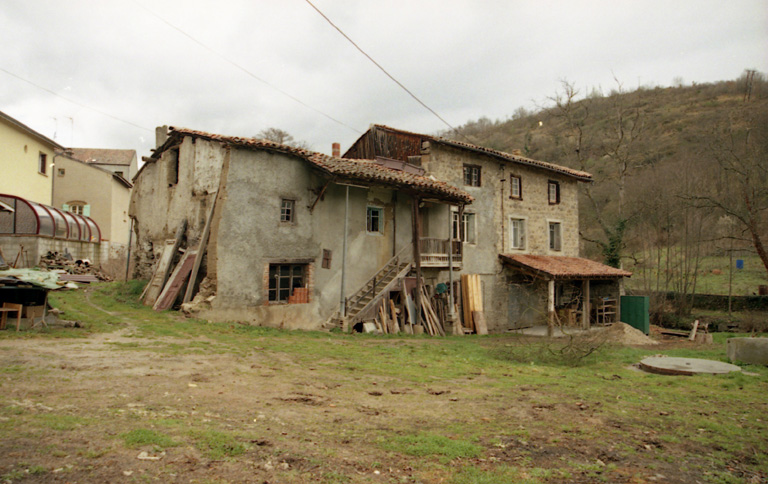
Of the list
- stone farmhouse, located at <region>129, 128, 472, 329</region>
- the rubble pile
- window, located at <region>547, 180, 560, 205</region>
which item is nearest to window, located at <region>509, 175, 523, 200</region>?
window, located at <region>547, 180, 560, 205</region>

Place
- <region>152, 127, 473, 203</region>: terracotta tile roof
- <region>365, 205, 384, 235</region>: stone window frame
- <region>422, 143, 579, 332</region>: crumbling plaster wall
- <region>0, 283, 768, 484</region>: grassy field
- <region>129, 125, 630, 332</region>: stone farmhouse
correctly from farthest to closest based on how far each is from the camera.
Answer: <region>422, 143, 579, 332</region>: crumbling plaster wall
<region>365, 205, 384, 235</region>: stone window frame
<region>152, 127, 473, 203</region>: terracotta tile roof
<region>129, 125, 630, 332</region>: stone farmhouse
<region>0, 283, 768, 484</region>: grassy field

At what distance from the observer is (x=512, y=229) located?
944 inches

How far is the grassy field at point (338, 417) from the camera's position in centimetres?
455

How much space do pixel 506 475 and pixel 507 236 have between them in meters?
19.5

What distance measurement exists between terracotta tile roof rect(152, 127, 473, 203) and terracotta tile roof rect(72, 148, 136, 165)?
97.5 feet

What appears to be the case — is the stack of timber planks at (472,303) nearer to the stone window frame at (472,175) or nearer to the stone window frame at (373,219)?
the stone window frame at (472,175)

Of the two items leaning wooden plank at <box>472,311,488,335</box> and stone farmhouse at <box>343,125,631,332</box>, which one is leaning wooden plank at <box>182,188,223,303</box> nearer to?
stone farmhouse at <box>343,125,631,332</box>

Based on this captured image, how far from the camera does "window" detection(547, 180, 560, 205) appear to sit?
84.6 feet

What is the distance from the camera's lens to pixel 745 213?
25781mm

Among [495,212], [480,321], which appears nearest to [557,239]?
[495,212]

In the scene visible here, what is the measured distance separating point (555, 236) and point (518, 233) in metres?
3.10

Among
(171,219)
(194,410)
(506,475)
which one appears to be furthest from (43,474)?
(171,219)

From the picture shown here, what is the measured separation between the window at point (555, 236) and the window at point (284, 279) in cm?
1539

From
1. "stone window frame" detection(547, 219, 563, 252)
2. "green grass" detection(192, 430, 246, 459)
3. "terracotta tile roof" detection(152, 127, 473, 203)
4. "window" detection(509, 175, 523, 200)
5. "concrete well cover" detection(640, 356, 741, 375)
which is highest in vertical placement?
"window" detection(509, 175, 523, 200)
